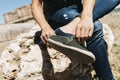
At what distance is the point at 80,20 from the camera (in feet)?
11.5

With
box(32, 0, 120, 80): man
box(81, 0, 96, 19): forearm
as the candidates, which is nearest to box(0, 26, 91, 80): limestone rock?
box(32, 0, 120, 80): man

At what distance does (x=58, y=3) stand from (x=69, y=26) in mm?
592

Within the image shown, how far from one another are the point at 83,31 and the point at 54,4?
825 millimetres

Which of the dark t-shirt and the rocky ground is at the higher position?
the dark t-shirt

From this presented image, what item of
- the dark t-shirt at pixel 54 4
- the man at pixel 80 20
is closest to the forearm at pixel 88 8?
the man at pixel 80 20

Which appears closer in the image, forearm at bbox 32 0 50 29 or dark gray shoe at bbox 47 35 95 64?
dark gray shoe at bbox 47 35 95 64

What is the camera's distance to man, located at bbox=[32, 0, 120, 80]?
343cm

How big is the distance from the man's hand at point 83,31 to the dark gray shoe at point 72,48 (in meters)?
0.08

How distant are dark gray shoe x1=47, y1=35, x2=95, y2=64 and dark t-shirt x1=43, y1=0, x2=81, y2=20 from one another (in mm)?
768

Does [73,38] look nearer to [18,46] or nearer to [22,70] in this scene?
[22,70]

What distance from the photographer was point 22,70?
4.40m

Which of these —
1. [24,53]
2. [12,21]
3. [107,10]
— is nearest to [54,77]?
[24,53]

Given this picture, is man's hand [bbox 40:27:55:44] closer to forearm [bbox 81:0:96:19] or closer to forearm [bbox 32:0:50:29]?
forearm [bbox 32:0:50:29]

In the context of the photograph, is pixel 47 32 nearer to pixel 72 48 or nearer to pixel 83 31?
pixel 83 31
